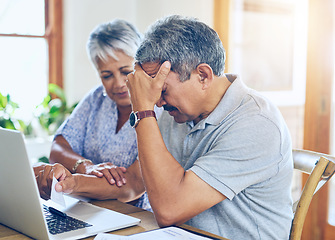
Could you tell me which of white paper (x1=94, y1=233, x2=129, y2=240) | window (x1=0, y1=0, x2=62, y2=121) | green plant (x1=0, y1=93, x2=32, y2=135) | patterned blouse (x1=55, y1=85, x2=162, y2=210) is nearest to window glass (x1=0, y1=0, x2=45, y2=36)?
window (x1=0, y1=0, x2=62, y2=121)

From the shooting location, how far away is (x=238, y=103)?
1.41m

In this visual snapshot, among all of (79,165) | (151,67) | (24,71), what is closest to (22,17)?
(24,71)

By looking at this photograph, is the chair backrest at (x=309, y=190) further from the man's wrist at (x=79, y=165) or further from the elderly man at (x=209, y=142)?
the man's wrist at (x=79, y=165)

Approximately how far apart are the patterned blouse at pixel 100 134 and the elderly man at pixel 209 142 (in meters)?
0.57

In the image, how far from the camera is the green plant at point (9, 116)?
10.5ft

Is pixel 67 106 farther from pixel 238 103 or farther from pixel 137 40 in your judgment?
pixel 238 103

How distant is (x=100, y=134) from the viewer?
2.08 metres

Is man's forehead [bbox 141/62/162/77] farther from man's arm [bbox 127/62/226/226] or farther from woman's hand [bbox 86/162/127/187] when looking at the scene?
woman's hand [bbox 86/162/127/187]

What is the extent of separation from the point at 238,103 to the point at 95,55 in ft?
2.77

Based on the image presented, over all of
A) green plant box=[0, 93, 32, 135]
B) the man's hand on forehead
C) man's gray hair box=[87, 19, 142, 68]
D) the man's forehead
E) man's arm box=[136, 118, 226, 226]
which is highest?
man's gray hair box=[87, 19, 142, 68]

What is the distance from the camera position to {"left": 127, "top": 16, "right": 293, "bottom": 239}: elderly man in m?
1.29

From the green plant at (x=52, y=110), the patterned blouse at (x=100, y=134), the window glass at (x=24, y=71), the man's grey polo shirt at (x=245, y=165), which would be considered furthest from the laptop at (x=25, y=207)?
the window glass at (x=24, y=71)

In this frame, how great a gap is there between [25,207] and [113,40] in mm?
985

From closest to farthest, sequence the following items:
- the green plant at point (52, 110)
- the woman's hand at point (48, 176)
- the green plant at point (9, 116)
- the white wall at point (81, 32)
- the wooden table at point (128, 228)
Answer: the wooden table at point (128, 228)
the woman's hand at point (48, 176)
the green plant at point (9, 116)
the green plant at point (52, 110)
the white wall at point (81, 32)
